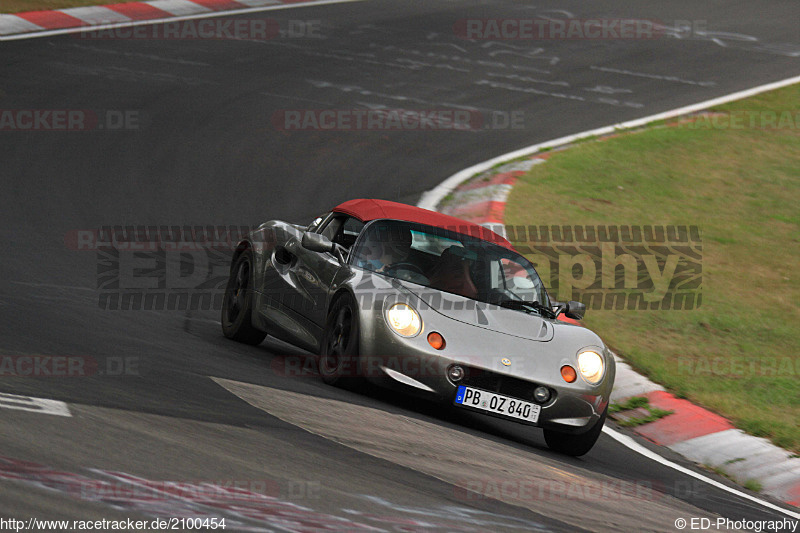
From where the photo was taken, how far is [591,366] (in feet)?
23.3

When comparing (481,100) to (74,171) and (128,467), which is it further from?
(128,467)

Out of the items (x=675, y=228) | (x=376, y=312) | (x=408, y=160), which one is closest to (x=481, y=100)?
(x=408, y=160)

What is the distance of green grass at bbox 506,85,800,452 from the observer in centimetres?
905

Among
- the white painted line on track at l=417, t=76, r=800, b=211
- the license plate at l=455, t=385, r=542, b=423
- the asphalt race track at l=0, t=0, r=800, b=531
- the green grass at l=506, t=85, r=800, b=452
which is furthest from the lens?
the white painted line on track at l=417, t=76, r=800, b=211

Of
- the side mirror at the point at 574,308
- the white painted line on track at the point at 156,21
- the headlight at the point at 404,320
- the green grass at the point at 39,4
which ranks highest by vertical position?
the green grass at the point at 39,4

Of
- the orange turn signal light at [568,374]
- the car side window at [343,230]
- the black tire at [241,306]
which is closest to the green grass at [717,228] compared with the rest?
the orange turn signal light at [568,374]

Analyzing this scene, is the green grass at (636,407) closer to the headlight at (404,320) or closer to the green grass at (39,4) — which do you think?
the headlight at (404,320)

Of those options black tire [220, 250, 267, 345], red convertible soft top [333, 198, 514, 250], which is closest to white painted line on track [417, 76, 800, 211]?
black tire [220, 250, 267, 345]

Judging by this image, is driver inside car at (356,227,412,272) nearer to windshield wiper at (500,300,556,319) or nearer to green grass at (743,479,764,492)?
windshield wiper at (500,300,556,319)

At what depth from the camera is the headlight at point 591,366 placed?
705 centimetres

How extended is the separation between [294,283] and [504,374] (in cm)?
212

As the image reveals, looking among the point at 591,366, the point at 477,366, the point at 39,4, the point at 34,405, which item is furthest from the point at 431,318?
the point at 39,4

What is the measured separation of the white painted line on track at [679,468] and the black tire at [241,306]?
2.91m

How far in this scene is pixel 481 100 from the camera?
60.9ft
